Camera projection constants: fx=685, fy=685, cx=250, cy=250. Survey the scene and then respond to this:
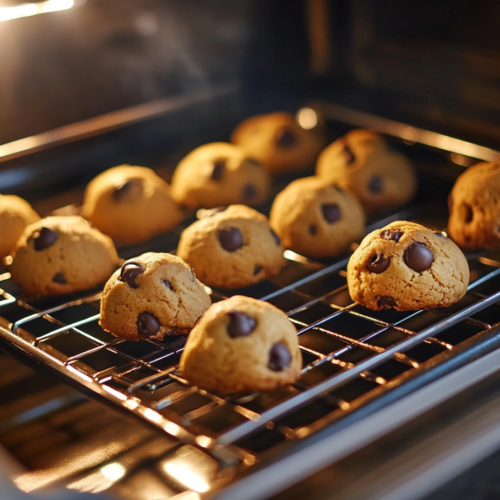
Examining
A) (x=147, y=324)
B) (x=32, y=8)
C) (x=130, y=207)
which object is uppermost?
(x=32, y=8)

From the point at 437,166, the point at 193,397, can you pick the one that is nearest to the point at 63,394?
the point at 193,397

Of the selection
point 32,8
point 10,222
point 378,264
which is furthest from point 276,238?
point 32,8

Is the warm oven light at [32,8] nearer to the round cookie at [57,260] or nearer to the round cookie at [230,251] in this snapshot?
the round cookie at [57,260]

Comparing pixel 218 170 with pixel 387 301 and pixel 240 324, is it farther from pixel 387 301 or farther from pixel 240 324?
pixel 240 324

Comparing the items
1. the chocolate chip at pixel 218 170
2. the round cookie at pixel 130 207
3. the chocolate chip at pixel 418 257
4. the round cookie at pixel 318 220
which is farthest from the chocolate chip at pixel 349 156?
the chocolate chip at pixel 418 257

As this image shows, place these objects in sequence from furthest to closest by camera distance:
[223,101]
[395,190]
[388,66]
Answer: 1. [223,101]
2. [388,66]
3. [395,190]

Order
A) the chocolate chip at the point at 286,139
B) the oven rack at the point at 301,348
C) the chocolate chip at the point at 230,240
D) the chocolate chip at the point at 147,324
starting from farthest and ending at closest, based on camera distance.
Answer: the chocolate chip at the point at 286,139 < the chocolate chip at the point at 230,240 < the chocolate chip at the point at 147,324 < the oven rack at the point at 301,348

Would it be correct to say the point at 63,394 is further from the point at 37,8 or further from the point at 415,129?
the point at 415,129
